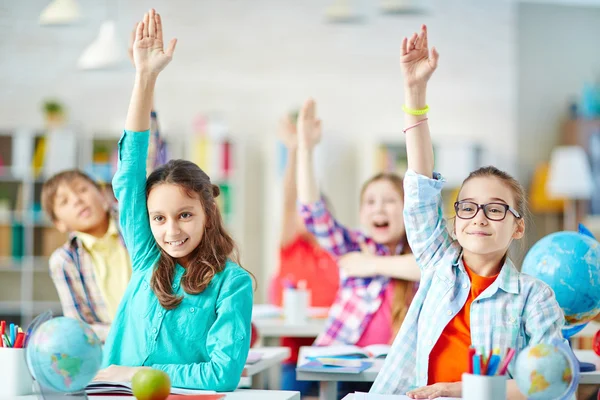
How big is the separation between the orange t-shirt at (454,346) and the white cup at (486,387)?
17.4 inches

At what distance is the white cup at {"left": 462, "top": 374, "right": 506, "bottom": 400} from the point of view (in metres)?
1.52

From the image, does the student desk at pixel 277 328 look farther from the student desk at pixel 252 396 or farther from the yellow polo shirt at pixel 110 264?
the student desk at pixel 252 396

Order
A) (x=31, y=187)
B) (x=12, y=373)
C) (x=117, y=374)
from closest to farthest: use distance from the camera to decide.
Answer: (x=12, y=373), (x=117, y=374), (x=31, y=187)

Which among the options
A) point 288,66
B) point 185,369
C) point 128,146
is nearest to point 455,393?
point 185,369

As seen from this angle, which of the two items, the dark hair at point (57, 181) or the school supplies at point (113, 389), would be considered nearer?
the school supplies at point (113, 389)

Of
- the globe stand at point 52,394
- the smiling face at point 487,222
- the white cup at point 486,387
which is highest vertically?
the smiling face at point 487,222

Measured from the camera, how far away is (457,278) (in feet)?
6.64

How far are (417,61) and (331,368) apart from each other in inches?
36.0

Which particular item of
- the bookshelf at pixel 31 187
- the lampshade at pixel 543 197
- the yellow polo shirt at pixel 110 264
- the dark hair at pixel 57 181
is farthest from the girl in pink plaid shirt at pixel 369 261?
the lampshade at pixel 543 197

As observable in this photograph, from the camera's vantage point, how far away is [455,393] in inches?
71.9

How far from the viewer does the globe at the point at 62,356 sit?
1541 millimetres

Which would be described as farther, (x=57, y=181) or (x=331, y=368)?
(x=57, y=181)

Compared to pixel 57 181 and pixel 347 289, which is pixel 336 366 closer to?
pixel 347 289

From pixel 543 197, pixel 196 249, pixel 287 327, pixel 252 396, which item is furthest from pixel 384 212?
pixel 543 197
